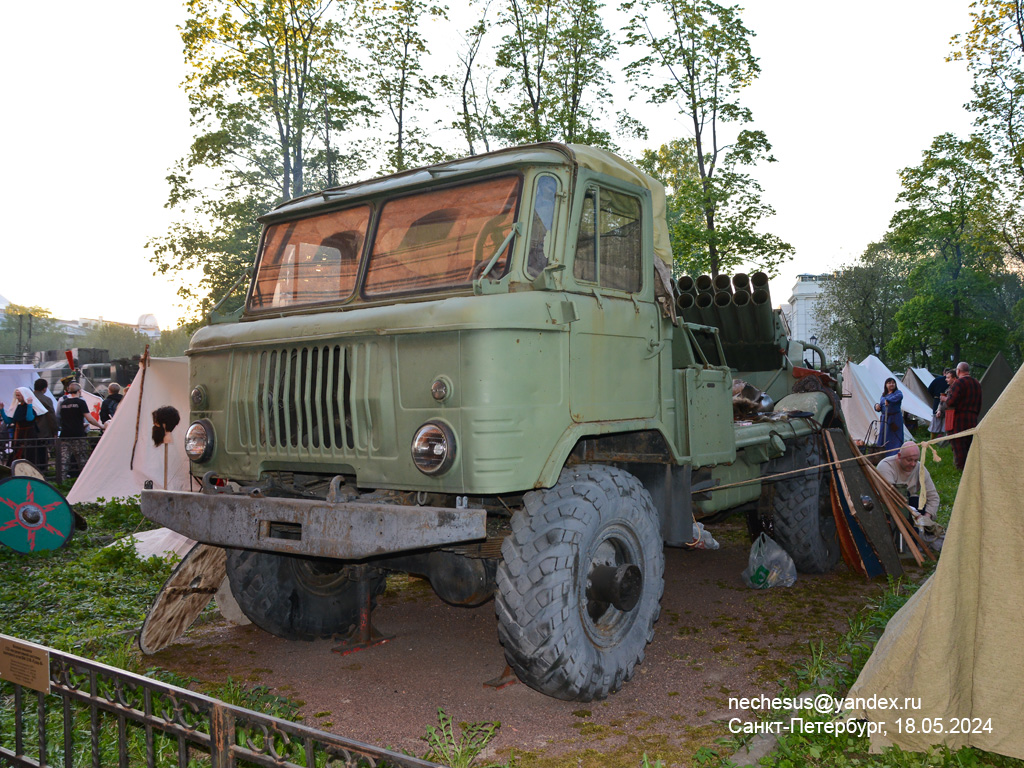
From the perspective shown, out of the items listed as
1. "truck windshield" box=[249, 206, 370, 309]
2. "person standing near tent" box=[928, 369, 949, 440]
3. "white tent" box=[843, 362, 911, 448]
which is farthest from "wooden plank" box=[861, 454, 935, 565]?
"white tent" box=[843, 362, 911, 448]

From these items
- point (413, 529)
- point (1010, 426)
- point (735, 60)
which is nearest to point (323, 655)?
point (413, 529)

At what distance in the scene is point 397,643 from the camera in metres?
5.41

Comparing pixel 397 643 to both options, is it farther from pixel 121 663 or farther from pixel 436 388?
pixel 436 388

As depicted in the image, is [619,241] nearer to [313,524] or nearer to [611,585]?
[611,585]

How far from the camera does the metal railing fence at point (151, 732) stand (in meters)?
2.06

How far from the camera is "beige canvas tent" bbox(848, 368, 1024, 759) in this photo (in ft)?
10.7

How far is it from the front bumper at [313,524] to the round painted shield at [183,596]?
0.70 meters

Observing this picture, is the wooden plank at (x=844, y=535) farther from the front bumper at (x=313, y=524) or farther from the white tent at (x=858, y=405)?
the white tent at (x=858, y=405)

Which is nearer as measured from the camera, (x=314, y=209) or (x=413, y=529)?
(x=413, y=529)

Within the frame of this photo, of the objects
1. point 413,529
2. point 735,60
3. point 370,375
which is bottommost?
point 413,529

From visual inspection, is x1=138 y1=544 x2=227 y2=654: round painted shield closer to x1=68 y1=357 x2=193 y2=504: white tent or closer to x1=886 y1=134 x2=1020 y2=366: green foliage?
x1=68 y1=357 x2=193 y2=504: white tent

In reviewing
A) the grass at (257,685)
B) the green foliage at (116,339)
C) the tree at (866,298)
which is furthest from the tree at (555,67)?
the green foliage at (116,339)

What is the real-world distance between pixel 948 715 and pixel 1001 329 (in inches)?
1591

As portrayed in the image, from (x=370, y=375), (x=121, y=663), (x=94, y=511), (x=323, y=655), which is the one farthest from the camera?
(x=94, y=511)
